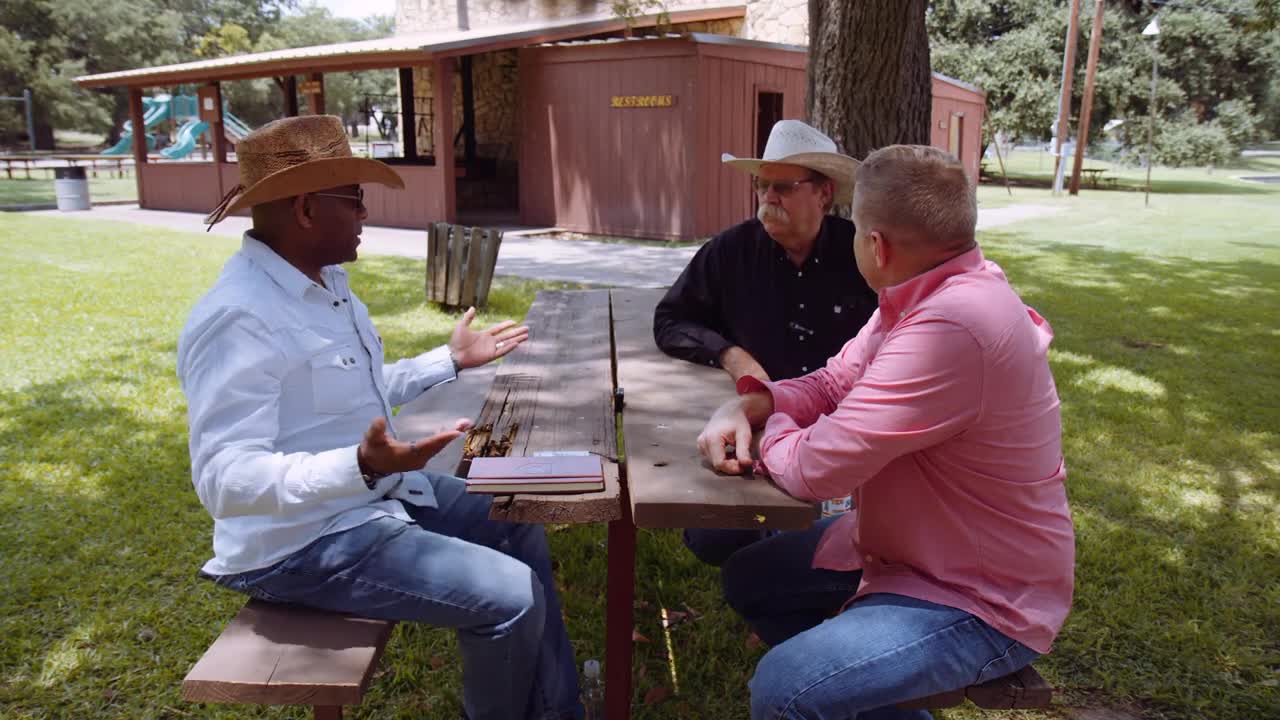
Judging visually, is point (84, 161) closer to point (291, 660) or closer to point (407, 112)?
point (407, 112)

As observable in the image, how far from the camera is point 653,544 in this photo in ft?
13.5

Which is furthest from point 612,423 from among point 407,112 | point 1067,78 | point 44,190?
point 1067,78

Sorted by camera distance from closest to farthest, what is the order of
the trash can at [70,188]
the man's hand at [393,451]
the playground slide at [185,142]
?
the man's hand at [393,451], the trash can at [70,188], the playground slide at [185,142]

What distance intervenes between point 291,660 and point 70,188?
21.0 m

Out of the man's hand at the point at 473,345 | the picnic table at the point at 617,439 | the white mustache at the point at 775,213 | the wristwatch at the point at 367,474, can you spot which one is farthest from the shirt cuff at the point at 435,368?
the white mustache at the point at 775,213

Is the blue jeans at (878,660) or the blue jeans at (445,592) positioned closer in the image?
the blue jeans at (878,660)

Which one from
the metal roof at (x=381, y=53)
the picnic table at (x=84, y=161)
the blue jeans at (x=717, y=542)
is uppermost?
the metal roof at (x=381, y=53)

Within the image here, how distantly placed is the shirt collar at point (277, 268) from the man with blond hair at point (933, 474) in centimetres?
127

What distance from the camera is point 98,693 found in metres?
3.02

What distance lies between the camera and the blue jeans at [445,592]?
2.22 metres

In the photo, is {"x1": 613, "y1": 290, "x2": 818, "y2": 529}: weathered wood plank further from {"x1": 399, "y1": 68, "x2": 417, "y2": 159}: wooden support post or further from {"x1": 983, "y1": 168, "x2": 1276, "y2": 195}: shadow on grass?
{"x1": 983, "y1": 168, "x2": 1276, "y2": 195}: shadow on grass

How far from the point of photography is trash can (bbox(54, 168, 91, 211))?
19344mm

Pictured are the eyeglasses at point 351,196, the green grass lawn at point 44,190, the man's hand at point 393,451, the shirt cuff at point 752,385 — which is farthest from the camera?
the green grass lawn at point 44,190

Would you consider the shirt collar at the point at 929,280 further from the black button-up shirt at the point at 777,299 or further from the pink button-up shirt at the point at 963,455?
the black button-up shirt at the point at 777,299
